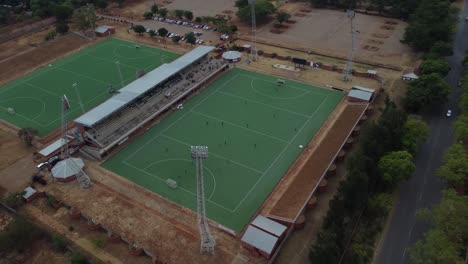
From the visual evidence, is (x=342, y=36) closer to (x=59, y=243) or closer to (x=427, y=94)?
(x=427, y=94)

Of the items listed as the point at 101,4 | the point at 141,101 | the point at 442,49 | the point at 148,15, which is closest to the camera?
Result: the point at 141,101

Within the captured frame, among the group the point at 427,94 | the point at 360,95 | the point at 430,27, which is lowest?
the point at 360,95

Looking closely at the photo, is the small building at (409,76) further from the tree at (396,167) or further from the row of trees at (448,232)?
the row of trees at (448,232)

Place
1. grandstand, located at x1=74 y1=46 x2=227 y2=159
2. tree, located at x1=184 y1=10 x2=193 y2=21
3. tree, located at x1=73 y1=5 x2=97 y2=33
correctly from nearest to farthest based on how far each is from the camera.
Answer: grandstand, located at x1=74 y1=46 x2=227 y2=159 < tree, located at x1=73 y1=5 x2=97 y2=33 < tree, located at x1=184 y1=10 x2=193 y2=21

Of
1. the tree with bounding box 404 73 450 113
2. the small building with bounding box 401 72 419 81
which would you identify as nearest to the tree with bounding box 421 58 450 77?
the small building with bounding box 401 72 419 81

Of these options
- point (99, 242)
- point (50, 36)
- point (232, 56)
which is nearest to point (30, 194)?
point (99, 242)

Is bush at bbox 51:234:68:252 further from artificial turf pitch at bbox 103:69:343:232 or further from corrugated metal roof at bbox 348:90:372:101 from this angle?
corrugated metal roof at bbox 348:90:372:101

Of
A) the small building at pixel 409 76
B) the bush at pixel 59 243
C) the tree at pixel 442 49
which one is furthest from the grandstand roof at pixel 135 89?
the tree at pixel 442 49

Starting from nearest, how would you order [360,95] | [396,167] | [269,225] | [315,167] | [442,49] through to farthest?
[269,225]
[396,167]
[315,167]
[360,95]
[442,49]
